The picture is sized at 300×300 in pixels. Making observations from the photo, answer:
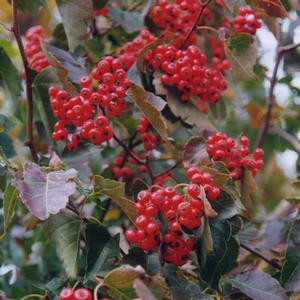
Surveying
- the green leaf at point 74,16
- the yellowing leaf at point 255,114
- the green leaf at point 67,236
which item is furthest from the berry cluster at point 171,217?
the yellowing leaf at point 255,114

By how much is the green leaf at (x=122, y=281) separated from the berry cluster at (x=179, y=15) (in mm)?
831

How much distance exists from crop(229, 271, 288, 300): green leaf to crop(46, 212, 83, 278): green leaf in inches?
14.6

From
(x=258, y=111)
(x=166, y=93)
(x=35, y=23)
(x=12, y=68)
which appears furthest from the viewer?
(x=35, y=23)

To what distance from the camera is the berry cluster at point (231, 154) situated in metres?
1.51

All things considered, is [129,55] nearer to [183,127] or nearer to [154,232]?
[183,127]

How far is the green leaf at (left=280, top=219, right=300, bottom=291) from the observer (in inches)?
55.9

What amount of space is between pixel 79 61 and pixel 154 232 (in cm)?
62

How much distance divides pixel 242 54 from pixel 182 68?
0.66 ft

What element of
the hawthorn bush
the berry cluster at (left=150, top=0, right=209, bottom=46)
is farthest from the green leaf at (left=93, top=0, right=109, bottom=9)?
the berry cluster at (left=150, top=0, right=209, bottom=46)

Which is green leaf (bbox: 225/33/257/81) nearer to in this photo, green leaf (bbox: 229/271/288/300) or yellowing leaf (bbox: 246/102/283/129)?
green leaf (bbox: 229/271/288/300)

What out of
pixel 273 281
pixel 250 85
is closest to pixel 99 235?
pixel 273 281

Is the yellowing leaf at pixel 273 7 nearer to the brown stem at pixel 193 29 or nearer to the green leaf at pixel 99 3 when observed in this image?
the brown stem at pixel 193 29

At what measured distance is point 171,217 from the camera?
1.31 metres

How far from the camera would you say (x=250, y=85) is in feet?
9.54
